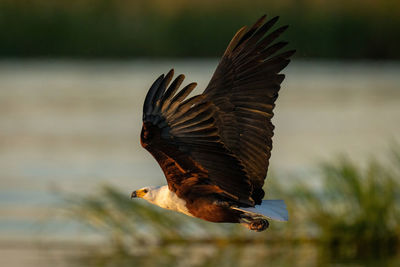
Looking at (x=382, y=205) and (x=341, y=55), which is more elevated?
(x=382, y=205)

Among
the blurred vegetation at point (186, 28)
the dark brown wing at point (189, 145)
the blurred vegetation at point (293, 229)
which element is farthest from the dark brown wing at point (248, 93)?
the blurred vegetation at point (186, 28)

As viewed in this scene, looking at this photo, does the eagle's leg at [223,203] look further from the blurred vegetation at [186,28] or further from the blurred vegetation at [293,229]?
the blurred vegetation at [186,28]

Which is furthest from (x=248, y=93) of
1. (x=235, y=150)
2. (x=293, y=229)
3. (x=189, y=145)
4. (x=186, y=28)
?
(x=186, y=28)

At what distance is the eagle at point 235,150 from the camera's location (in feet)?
20.7

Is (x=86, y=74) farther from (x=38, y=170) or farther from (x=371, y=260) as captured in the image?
(x=371, y=260)

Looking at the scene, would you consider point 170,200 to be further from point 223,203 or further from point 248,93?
point 248,93

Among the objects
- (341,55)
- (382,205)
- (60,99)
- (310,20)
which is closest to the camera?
(382,205)

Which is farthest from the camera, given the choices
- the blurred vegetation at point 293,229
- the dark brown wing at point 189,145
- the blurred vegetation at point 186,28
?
the blurred vegetation at point 186,28

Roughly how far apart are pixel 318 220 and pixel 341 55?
20677mm

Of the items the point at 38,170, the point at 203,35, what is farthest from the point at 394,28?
the point at 38,170

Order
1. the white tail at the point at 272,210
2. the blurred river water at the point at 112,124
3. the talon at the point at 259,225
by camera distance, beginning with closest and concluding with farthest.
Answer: the white tail at the point at 272,210 → the talon at the point at 259,225 → the blurred river water at the point at 112,124

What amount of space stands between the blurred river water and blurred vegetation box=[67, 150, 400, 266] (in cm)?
104

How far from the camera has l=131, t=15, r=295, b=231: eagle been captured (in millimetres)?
6301

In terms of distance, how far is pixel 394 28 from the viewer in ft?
97.5
